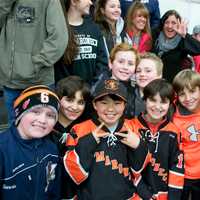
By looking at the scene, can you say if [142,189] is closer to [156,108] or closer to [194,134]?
[156,108]

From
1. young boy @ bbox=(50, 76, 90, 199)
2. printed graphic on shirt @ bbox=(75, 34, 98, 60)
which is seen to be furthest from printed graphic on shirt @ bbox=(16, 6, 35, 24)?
young boy @ bbox=(50, 76, 90, 199)

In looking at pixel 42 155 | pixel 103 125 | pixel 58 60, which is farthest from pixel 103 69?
pixel 42 155

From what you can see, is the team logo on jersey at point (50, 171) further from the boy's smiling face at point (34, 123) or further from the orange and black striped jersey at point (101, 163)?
the boy's smiling face at point (34, 123)

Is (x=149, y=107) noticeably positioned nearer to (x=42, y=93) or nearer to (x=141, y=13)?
(x=42, y=93)

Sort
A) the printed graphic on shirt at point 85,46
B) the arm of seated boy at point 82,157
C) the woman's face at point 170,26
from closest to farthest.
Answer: the arm of seated boy at point 82,157, the printed graphic on shirt at point 85,46, the woman's face at point 170,26

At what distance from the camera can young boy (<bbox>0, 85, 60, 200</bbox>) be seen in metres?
2.83

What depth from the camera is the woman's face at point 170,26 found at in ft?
17.6

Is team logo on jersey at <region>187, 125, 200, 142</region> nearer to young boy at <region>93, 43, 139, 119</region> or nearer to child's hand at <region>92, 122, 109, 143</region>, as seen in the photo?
young boy at <region>93, 43, 139, 119</region>

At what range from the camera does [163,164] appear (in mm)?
3311

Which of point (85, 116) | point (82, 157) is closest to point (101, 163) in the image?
point (82, 157)

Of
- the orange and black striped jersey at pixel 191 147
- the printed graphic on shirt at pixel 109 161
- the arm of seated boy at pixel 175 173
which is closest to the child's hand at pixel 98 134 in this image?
the printed graphic on shirt at pixel 109 161

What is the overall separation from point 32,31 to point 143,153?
5.04ft

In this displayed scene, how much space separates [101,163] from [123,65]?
1.05m

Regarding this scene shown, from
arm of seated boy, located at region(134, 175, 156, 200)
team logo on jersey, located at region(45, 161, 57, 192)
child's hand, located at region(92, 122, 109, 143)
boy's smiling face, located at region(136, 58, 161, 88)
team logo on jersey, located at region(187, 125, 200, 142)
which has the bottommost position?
arm of seated boy, located at region(134, 175, 156, 200)
